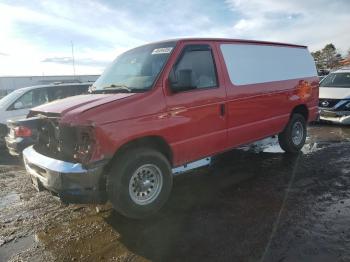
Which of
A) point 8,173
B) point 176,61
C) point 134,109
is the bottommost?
point 8,173

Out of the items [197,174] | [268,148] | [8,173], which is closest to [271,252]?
[197,174]

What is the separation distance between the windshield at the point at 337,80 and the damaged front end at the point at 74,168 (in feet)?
32.0

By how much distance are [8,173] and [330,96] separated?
29.4ft

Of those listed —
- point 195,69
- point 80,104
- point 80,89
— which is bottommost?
point 80,104

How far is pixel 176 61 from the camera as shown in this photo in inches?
193

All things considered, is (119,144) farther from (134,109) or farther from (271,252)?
(271,252)

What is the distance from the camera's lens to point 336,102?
1058 cm

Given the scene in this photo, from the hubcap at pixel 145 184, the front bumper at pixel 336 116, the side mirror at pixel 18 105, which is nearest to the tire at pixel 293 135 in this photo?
the front bumper at pixel 336 116

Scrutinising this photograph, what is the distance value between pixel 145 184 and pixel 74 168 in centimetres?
95

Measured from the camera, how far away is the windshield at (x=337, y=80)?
1162cm

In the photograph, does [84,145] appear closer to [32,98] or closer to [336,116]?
[32,98]

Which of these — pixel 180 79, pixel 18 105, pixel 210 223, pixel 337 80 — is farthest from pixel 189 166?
pixel 337 80

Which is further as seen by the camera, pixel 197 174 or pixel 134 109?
pixel 197 174

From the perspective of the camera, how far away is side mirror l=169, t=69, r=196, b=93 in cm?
472
